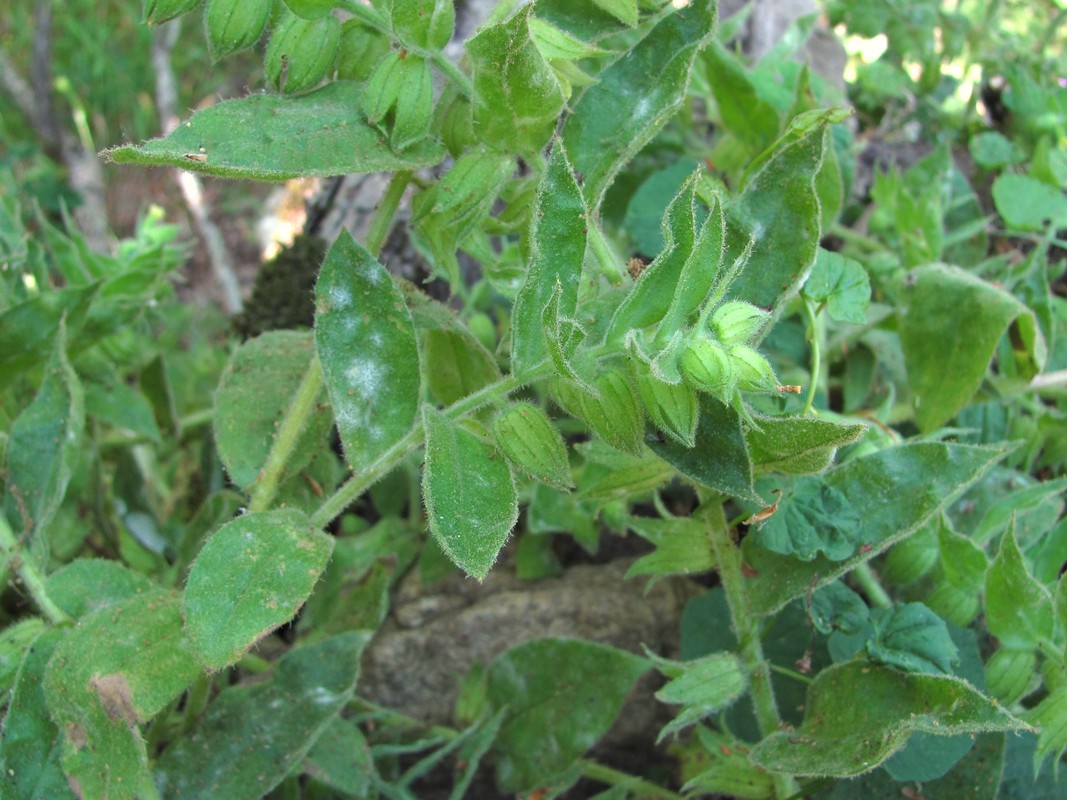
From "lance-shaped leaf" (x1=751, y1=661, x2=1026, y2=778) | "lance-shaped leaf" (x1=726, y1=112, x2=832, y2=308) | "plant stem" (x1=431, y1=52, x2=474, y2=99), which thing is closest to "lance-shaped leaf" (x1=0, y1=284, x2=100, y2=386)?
"plant stem" (x1=431, y1=52, x2=474, y2=99)

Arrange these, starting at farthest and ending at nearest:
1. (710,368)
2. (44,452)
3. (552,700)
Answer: (552,700) → (44,452) → (710,368)

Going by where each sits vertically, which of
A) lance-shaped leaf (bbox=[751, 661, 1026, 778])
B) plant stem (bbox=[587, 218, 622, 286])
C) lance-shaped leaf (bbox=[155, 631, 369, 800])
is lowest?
lance-shaped leaf (bbox=[155, 631, 369, 800])

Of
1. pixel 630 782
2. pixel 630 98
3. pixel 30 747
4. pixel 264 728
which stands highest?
pixel 630 98

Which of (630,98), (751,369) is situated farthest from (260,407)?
(751,369)

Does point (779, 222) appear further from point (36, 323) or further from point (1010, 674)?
point (36, 323)

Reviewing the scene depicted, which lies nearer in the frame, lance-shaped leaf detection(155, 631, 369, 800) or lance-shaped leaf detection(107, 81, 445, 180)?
lance-shaped leaf detection(107, 81, 445, 180)

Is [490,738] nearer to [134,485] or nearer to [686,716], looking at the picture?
[686,716]

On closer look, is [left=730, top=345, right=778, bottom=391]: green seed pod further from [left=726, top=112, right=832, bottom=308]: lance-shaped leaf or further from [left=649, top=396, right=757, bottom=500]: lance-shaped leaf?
[left=726, top=112, right=832, bottom=308]: lance-shaped leaf
